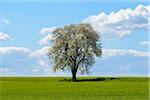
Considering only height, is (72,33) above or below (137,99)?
above

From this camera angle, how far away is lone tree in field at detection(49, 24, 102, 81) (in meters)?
71.2

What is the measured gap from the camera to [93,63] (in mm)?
71438

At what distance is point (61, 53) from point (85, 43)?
16.5ft

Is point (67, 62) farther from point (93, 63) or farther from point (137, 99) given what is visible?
point (137, 99)

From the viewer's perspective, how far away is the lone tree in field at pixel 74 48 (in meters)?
71.2

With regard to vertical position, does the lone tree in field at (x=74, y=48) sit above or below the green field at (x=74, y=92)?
above

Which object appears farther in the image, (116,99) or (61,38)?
Result: (61,38)

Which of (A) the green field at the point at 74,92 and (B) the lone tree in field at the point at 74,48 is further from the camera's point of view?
(B) the lone tree in field at the point at 74,48

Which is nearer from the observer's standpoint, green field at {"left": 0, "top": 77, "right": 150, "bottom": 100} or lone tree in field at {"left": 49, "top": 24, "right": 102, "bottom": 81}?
green field at {"left": 0, "top": 77, "right": 150, "bottom": 100}

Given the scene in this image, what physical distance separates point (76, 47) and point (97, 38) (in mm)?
5020

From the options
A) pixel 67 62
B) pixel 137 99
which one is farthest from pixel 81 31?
pixel 137 99

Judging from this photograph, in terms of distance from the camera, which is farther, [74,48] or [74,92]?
[74,48]

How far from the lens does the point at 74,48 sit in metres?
70.9

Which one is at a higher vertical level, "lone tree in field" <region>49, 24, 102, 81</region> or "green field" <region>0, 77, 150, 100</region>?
"lone tree in field" <region>49, 24, 102, 81</region>
